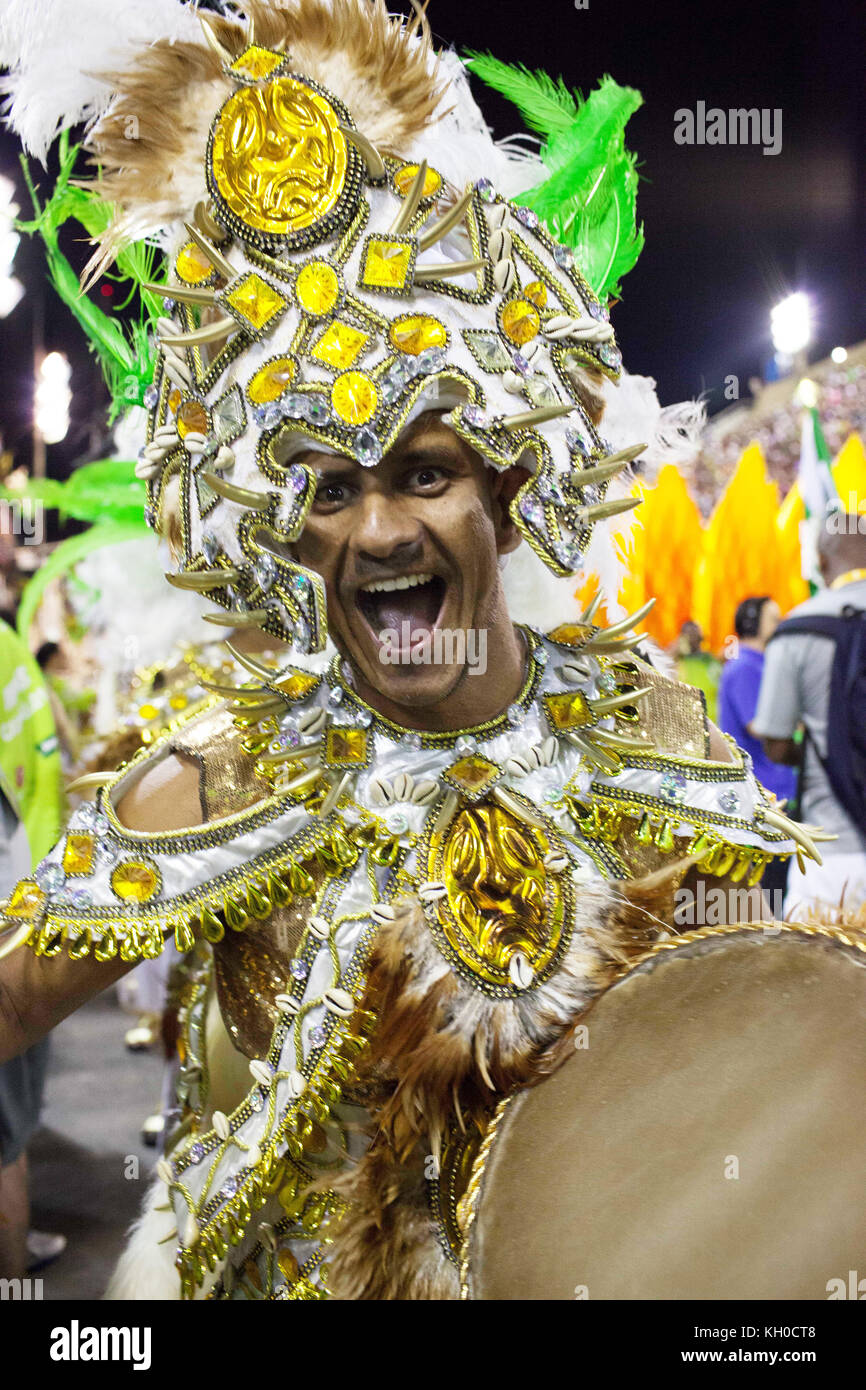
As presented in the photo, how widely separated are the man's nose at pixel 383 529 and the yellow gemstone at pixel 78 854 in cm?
47

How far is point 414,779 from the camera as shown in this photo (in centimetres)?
147

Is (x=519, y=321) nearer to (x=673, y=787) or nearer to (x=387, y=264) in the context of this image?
(x=387, y=264)

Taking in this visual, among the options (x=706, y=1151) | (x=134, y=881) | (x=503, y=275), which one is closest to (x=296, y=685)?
(x=134, y=881)

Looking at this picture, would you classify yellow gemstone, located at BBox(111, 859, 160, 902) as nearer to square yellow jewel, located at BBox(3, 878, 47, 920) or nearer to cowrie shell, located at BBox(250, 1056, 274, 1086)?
square yellow jewel, located at BBox(3, 878, 47, 920)

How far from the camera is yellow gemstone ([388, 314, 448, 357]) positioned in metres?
1.31

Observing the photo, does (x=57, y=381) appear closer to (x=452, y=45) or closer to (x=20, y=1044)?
(x=452, y=45)

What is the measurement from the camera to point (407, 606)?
1.39 metres

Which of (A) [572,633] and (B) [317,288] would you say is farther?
(A) [572,633]

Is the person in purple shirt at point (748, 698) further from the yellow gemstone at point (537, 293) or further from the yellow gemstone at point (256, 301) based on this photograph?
the yellow gemstone at point (256, 301)

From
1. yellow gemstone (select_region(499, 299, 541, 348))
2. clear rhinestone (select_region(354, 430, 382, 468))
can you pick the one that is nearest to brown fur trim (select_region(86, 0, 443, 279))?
yellow gemstone (select_region(499, 299, 541, 348))

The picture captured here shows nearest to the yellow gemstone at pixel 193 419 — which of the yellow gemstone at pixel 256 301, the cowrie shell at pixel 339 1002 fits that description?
the yellow gemstone at pixel 256 301

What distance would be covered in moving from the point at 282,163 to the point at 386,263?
0.16 meters

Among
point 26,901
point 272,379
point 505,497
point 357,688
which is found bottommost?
point 26,901
